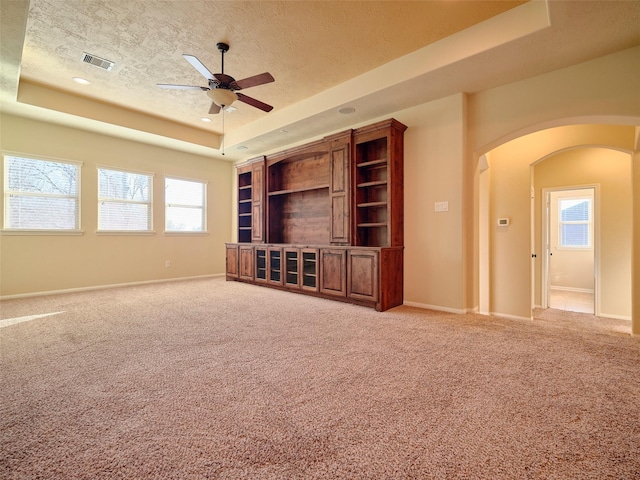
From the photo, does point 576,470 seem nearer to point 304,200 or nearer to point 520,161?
point 520,161

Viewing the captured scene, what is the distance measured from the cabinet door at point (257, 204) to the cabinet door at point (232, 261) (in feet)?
1.66

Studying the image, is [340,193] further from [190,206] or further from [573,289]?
[573,289]

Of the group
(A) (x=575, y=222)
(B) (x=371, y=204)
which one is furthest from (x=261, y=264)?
(A) (x=575, y=222)

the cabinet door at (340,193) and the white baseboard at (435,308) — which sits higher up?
the cabinet door at (340,193)

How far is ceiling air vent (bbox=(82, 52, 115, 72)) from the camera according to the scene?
138 inches

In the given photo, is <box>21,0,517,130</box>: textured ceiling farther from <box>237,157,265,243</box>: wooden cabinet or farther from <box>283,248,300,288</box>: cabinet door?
<box>283,248,300,288</box>: cabinet door

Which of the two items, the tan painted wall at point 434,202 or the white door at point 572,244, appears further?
the white door at point 572,244

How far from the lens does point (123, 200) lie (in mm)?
5703

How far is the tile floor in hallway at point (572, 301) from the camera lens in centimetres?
522

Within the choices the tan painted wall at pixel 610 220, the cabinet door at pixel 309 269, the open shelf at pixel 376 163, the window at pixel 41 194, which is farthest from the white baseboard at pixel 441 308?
the window at pixel 41 194

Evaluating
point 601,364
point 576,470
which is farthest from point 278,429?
point 601,364

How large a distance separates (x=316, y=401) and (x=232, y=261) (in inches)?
197

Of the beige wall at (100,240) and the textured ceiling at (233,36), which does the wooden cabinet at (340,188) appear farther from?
the beige wall at (100,240)

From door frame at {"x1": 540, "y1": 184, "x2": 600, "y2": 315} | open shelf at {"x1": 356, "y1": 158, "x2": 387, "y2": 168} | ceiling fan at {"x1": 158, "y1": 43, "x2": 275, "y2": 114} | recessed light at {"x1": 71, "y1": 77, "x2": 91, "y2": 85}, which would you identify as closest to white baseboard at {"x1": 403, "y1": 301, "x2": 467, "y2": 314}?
open shelf at {"x1": 356, "y1": 158, "x2": 387, "y2": 168}
